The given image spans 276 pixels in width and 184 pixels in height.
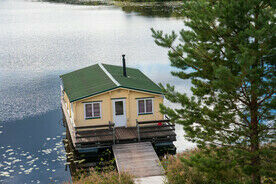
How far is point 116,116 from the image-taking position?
2525 centimetres

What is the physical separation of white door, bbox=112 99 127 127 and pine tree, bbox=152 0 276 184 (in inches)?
408

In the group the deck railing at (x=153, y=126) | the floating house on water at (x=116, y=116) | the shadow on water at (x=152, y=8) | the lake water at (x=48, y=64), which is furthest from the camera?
the shadow on water at (x=152, y=8)

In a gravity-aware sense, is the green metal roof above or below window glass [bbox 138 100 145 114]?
above

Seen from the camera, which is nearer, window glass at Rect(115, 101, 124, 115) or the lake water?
the lake water

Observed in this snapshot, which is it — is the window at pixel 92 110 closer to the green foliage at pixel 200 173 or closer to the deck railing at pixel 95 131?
the deck railing at pixel 95 131

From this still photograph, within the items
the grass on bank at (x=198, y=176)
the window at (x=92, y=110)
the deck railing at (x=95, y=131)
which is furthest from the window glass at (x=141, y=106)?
the grass on bank at (x=198, y=176)

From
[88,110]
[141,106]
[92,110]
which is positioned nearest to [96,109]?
[92,110]

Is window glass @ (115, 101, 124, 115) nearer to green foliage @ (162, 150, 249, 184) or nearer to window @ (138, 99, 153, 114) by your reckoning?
window @ (138, 99, 153, 114)

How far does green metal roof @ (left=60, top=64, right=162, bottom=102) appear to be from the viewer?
82.1 ft

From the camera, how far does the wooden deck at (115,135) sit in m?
23.7

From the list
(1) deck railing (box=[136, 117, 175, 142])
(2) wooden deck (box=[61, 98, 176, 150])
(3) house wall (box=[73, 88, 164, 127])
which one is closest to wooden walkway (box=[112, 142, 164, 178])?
(2) wooden deck (box=[61, 98, 176, 150])

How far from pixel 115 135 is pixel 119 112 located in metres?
1.74

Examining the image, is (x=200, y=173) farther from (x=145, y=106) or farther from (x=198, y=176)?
(x=145, y=106)

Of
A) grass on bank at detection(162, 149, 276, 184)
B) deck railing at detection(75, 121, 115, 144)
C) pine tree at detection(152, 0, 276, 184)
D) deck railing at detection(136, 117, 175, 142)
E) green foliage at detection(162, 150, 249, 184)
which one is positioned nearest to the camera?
pine tree at detection(152, 0, 276, 184)
